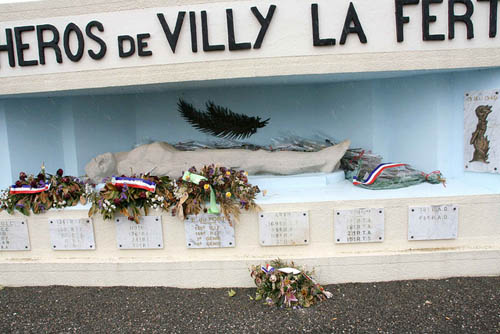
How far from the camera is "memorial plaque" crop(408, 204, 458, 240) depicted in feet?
11.0

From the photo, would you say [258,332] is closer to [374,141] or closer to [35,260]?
[35,260]

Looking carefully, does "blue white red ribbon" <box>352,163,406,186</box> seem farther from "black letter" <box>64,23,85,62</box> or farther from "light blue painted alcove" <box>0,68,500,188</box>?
"black letter" <box>64,23,85,62</box>

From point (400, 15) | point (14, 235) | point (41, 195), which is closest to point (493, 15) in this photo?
point (400, 15)

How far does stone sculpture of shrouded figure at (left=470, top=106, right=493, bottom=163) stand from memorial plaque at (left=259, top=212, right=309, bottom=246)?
1909 millimetres

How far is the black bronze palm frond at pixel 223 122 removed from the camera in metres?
5.05

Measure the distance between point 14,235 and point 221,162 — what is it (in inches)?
87.5

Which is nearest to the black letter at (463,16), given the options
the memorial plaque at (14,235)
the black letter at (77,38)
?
the black letter at (77,38)

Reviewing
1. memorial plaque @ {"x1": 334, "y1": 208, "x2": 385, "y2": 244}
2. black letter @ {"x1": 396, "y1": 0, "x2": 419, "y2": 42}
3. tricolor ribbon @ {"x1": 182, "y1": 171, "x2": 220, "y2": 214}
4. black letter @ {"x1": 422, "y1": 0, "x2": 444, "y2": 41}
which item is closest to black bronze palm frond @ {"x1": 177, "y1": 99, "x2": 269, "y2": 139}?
tricolor ribbon @ {"x1": 182, "y1": 171, "x2": 220, "y2": 214}

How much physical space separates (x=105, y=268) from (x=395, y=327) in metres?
2.67

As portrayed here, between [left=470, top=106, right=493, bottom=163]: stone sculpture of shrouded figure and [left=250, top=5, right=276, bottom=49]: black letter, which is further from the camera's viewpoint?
[left=470, top=106, right=493, bottom=163]: stone sculpture of shrouded figure

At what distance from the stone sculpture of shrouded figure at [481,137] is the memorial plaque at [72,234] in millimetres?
3920

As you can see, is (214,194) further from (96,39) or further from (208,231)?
(96,39)

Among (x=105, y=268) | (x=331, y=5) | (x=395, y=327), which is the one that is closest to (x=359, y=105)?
(x=331, y=5)

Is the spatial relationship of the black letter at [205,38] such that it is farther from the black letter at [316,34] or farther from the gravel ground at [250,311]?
the gravel ground at [250,311]
